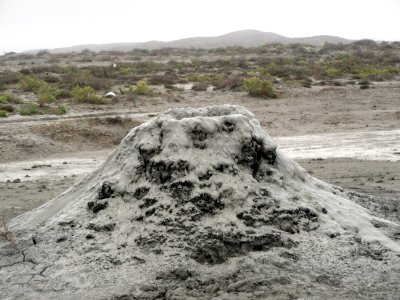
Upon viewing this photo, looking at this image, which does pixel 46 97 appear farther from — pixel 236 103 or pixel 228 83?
pixel 228 83

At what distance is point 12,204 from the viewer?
5.62 m

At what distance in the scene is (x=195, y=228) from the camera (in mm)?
3393

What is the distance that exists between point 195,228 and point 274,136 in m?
7.48

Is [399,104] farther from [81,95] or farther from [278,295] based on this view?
[278,295]

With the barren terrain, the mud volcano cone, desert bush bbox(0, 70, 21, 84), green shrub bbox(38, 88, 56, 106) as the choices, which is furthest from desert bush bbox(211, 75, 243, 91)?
the mud volcano cone

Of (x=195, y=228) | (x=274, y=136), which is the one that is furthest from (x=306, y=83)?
(x=195, y=228)

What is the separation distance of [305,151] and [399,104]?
666cm

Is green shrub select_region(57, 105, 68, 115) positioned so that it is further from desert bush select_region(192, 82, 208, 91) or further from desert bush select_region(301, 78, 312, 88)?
desert bush select_region(301, 78, 312, 88)

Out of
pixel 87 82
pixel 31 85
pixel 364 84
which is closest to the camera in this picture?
pixel 31 85

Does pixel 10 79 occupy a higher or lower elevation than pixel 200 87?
higher

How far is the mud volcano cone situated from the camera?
3.12 meters

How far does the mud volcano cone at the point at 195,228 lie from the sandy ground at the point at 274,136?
1.72m

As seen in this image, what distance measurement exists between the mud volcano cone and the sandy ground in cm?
172

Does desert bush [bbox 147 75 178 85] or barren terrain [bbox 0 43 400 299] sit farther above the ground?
desert bush [bbox 147 75 178 85]
